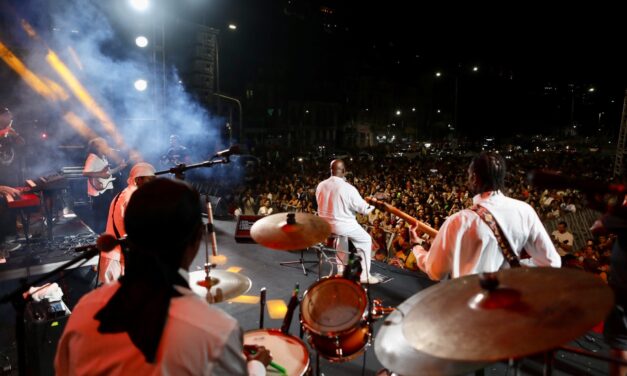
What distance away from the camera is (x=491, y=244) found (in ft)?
8.42

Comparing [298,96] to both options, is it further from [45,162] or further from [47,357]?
[47,357]

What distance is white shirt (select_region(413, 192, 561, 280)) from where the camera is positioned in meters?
2.56

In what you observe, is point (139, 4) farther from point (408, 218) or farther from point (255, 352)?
point (255, 352)

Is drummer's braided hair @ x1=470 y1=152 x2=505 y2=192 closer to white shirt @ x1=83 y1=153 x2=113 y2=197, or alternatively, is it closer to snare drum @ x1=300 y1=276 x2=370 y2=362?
snare drum @ x1=300 y1=276 x2=370 y2=362

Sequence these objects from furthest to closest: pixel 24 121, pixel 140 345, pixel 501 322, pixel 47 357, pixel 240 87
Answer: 1. pixel 240 87
2. pixel 24 121
3. pixel 47 357
4. pixel 501 322
5. pixel 140 345

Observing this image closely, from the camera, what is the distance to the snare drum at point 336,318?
8.55 ft

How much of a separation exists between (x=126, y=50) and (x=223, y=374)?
33.2 ft

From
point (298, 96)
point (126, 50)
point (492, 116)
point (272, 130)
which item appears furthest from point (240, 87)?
point (492, 116)

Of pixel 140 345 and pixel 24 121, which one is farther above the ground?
pixel 24 121

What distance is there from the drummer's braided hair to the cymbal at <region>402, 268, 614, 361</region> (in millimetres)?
1083

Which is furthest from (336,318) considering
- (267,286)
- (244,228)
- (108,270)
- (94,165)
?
(94,165)

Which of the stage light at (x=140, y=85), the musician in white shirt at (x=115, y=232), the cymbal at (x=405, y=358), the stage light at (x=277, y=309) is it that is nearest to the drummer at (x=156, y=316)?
the cymbal at (x=405, y=358)

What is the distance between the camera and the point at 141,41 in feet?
28.6

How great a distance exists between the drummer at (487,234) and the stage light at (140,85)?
8.72 m
